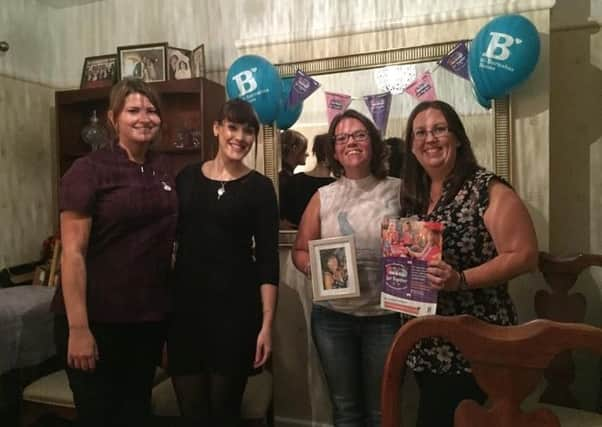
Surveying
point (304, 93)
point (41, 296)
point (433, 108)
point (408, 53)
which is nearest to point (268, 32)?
point (304, 93)

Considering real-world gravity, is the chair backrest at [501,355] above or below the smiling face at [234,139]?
below

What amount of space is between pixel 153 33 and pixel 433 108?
6.21ft

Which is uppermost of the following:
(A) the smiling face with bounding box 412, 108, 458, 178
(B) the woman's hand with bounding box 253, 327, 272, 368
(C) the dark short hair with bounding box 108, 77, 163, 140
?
(C) the dark short hair with bounding box 108, 77, 163, 140

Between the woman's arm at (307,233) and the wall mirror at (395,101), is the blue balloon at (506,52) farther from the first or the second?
the woman's arm at (307,233)

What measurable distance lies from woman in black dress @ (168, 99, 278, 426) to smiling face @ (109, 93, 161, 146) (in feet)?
0.60

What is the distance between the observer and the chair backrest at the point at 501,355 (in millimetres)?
717

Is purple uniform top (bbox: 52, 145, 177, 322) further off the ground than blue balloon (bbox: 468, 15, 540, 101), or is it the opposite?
blue balloon (bbox: 468, 15, 540, 101)

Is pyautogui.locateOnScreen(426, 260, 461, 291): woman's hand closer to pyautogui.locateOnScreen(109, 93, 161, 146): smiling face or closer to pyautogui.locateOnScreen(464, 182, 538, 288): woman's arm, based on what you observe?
pyautogui.locateOnScreen(464, 182, 538, 288): woman's arm

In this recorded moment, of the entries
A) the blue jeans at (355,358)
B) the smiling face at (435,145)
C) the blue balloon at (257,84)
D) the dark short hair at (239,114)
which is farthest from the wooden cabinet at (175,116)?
the smiling face at (435,145)

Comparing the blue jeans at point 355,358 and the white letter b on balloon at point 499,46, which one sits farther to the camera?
the white letter b on balloon at point 499,46

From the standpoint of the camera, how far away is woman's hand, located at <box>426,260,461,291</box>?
1.15m

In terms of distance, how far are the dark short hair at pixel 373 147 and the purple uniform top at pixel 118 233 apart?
600mm

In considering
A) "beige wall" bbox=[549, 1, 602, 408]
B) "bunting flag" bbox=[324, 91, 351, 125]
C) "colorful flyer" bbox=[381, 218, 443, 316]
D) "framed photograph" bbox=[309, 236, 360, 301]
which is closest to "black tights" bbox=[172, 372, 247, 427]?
"framed photograph" bbox=[309, 236, 360, 301]

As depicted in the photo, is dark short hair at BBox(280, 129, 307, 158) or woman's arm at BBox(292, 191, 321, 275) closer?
woman's arm at BBox(292, 191, 321, 275)
